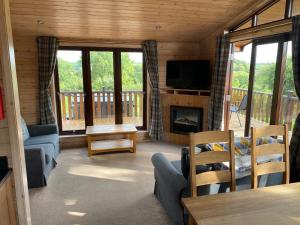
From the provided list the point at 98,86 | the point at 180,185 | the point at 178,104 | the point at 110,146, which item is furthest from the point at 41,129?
the point at 180,185

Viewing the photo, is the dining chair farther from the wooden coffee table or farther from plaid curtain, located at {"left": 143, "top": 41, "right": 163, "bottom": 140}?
plaid curtain, located at {"left": 143, "top": 41, "right": 163, "bottom": 140}

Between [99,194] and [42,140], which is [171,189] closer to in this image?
[99,194]

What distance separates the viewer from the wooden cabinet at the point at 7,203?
4.81 feet

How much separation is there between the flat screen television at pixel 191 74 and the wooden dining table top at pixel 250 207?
129 inches

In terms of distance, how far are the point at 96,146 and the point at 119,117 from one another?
3.05 ft

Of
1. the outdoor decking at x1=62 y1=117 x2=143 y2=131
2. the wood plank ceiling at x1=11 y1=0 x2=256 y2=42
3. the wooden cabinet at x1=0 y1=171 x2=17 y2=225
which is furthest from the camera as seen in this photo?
the outdoor decking at x1=62 y1=117 x2=143 y2=131

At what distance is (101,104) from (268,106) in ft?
10.6

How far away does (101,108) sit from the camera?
504cm

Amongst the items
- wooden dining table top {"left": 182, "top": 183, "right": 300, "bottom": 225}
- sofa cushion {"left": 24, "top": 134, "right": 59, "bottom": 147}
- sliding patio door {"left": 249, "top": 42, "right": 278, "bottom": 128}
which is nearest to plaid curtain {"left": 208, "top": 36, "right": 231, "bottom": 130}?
sliding patio door {"left": 249, "top": 42, "right": 278, "bottom": 128}

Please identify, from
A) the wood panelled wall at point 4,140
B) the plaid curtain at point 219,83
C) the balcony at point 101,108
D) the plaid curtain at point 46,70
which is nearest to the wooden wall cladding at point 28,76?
the plaid curtain at point 46,70

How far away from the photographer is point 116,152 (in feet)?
14.6

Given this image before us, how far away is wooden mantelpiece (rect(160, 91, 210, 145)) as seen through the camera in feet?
15.2

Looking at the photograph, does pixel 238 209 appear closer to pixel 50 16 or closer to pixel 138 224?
pixel 138 224

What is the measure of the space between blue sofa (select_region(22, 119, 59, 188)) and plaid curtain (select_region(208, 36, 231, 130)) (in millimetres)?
2841
